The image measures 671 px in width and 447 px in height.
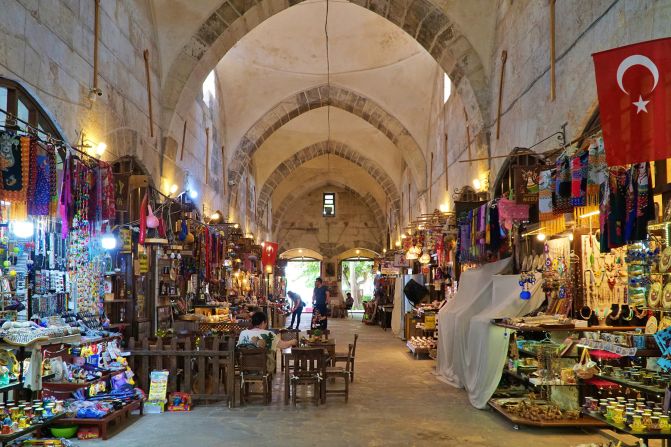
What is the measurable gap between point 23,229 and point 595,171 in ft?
16.4

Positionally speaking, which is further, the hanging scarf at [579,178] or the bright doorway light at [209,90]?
the bright doorway light at [209,90]

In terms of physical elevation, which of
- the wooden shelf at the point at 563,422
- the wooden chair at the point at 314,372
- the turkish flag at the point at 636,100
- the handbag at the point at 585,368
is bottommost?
the wooden shelf at the point at 563,422

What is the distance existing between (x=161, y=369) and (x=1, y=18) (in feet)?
12.9

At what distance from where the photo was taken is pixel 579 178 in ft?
17.3

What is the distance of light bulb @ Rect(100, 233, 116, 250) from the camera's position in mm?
7678

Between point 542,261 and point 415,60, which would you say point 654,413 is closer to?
point 542,261

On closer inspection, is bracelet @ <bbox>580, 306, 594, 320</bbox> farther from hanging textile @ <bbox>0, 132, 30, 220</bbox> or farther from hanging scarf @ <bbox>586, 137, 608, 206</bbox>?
hanging textile @ <bbox>0, 132, 30, 220</bbox>

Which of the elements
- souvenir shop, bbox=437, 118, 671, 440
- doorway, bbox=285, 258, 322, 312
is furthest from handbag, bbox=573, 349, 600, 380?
doorway, bbox=285, 258, 322, 312

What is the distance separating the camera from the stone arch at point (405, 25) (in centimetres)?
997

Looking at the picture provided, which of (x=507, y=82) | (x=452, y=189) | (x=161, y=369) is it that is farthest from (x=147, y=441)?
(x=452, y=189)

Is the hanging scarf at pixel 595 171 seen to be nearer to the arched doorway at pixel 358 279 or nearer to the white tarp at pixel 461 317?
the white tarp at pixel 461 317

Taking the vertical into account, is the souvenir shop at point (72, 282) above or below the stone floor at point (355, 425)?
above

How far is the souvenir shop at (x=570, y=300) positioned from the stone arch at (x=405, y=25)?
70.9 inches

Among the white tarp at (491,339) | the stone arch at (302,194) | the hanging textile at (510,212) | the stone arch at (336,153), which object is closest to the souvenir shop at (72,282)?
the white tarp at (491,339)
